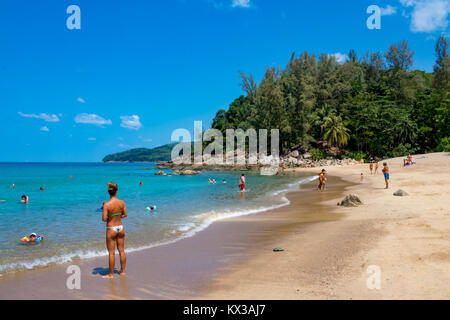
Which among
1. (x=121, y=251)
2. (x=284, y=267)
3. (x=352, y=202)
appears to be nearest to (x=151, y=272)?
(x=121, y=251)

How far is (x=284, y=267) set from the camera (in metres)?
6.77

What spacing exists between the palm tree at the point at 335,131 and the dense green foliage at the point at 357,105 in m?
0.22

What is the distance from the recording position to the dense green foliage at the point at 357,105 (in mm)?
58156

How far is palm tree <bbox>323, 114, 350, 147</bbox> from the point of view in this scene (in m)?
67.3

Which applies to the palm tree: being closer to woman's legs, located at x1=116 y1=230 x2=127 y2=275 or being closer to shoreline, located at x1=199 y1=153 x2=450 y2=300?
shoreline, located at x1=199 y1=153 x2=450 y2=300

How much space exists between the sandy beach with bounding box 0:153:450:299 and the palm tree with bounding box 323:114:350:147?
5901 centimetres

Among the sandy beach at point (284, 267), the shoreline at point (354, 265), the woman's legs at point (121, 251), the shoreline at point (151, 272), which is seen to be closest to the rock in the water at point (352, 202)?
the sandy beach at point (284, 267)

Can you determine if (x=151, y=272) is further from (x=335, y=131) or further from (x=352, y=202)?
(x=335, y=131)

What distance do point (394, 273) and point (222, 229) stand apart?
7241mm

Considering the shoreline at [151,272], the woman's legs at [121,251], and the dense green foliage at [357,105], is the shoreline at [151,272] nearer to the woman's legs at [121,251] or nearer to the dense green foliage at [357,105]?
the woman's legs at [121,251]

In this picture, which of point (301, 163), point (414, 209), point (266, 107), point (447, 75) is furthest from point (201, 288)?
point (447, 75)

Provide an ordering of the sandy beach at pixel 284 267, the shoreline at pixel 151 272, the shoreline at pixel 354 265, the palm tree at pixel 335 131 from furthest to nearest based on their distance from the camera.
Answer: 1. the palm tree at pixel 335 131
2. the shoreline at pixel 151 272
3. the sandy beach at pixel 284 267
4. the shoreline at pixel 354 265

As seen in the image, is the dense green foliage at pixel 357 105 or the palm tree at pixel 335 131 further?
the palm tree at pixel 335 131
